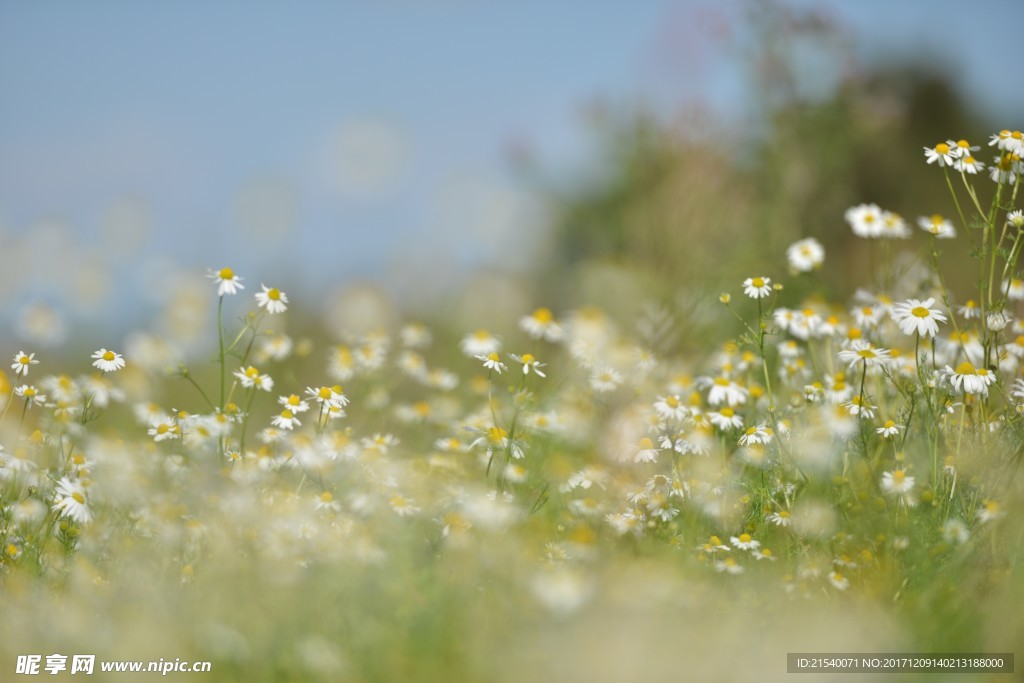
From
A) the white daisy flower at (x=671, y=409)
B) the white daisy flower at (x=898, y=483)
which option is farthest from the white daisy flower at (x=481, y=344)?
the white daisy flower at (x=898, y=483)

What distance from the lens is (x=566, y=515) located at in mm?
3158

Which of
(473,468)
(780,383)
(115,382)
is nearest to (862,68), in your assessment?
(780,383)

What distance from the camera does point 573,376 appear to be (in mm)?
4250

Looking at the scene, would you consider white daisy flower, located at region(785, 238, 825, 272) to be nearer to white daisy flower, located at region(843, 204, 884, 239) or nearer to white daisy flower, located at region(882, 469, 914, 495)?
white daisy flower, located at region(843, 204, 884, 239)

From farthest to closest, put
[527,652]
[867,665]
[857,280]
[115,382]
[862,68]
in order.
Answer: [857,280] → [862,68] → [115,382] → [867,665] → [527,652]

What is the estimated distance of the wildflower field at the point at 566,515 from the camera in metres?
2.21

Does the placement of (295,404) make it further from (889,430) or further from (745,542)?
(889,430)

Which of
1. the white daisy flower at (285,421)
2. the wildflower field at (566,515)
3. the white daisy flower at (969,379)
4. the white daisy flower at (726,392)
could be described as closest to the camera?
the wildflower field at (566,515)

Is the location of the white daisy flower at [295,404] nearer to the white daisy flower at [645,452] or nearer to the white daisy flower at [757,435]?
the white daisy flower at [645,452]

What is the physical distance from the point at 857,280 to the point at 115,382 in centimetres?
712

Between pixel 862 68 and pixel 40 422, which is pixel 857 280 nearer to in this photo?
pixel 862 68

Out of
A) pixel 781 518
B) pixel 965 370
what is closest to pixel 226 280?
pixel 781 518

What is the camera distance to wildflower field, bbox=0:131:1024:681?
2.21 metres

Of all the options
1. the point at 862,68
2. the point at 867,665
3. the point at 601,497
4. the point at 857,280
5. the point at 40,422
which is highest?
the point at 862,68
